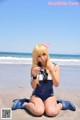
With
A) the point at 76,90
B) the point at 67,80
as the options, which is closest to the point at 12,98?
the point at 76,90

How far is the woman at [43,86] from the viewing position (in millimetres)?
3727

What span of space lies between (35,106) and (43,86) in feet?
1.13

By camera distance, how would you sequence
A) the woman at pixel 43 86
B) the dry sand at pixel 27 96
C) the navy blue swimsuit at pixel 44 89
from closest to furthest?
the dry sand at pixel 27 96, the woman at pixel 43 86, the navy blue swimsuit at pixel 44 89

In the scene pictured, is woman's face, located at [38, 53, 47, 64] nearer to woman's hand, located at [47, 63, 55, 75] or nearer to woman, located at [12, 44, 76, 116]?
woman, located at [12, 44, 76, 116]

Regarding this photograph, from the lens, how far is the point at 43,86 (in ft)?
12.9

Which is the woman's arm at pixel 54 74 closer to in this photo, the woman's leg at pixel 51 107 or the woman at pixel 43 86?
the woman at pixel 43 86

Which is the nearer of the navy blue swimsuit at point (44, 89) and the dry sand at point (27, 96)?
the dry sand at point (27, 96)

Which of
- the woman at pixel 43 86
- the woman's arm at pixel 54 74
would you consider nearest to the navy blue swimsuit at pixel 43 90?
the woman at pixel 43 86

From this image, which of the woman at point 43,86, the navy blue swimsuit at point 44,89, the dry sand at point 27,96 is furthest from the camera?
the navy blue swimsuit at point 44,89

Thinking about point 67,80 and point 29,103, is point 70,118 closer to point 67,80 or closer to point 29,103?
point 29,103

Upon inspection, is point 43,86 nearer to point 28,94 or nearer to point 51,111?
point 51,111

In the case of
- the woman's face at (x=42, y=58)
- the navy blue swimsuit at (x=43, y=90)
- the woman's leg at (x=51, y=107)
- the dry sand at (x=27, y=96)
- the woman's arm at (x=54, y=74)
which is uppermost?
the woman's face at (x=42, y=58)

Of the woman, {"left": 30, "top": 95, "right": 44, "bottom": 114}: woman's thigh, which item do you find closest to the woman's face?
the woman

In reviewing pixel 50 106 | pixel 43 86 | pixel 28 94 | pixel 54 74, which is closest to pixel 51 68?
pixel 54 74
